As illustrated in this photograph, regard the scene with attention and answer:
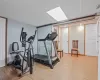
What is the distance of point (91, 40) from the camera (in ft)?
17.7

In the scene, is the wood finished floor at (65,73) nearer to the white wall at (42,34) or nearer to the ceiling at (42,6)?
the white wall at (42,34)

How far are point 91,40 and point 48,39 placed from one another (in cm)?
350

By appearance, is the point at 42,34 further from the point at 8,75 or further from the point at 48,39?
the point at 8,75

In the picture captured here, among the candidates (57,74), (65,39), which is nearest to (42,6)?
(57,74)

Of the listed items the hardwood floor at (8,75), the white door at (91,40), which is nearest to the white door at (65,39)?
the white door at (91,40)

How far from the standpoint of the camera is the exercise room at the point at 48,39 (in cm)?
234

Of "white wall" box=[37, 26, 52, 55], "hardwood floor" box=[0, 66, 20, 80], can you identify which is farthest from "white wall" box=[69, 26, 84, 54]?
"hardwood floor" box=[0, 66, 20, 80]

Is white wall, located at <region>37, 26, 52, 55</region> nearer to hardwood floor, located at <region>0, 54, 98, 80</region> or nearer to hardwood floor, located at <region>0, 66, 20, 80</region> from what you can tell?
hardwood floor, located at <region>0, 54, 98, 80</region>

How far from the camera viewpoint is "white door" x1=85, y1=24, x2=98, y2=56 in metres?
5.32

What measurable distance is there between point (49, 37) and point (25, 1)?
2.01m

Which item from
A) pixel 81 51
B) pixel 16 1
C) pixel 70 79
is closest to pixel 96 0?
pixel 16 1

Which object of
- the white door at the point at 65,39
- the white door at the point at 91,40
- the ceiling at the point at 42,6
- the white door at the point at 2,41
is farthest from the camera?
the white door at the point at 65,39

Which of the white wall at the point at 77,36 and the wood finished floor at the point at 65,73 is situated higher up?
the white wall at the point at 77,36

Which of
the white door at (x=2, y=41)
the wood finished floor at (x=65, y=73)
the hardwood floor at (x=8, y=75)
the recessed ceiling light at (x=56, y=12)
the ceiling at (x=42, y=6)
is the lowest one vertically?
the wood finished floor at (x=65, y=73)
